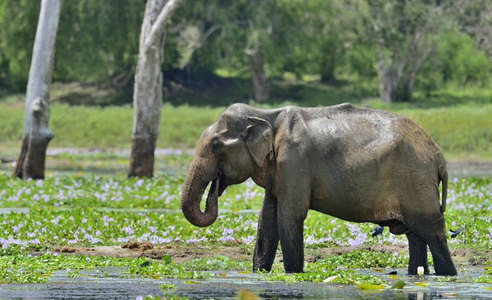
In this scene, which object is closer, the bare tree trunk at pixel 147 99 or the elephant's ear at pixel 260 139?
the elephant's ear at pixel 260 139

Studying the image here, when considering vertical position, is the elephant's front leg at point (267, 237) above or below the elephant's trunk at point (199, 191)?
below

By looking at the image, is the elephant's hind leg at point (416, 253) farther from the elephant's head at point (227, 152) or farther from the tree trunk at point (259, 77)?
the tree trunk at point (259, 77)

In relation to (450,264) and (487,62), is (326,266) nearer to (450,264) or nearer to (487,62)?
(450,264)

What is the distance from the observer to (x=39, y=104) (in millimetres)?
25547

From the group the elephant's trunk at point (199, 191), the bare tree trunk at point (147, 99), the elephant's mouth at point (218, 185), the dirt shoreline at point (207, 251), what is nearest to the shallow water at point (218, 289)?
the elephant's trunk at point (199, 191)

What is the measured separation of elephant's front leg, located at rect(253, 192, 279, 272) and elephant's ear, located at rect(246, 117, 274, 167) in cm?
48

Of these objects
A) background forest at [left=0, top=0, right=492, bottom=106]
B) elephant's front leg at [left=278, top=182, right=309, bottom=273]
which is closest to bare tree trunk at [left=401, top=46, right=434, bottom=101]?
background forest at [left=0, top=0, right=492, bottom=106]

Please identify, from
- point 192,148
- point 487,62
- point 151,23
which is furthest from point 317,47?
point 151,23

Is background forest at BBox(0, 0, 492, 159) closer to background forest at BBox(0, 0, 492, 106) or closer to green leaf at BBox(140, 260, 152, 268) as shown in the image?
background forest at BBox(0, 0, 492, 106)

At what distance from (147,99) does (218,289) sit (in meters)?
16.5

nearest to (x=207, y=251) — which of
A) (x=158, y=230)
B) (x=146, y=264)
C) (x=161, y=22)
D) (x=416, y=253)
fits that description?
(x=158, y=230)

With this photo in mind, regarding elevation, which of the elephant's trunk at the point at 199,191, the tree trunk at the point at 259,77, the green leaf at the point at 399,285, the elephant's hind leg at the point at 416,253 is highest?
the tree trunk at the point at 259,77

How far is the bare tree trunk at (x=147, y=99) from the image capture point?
26.0 metres

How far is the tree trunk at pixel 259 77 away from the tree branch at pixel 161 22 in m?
39.1
